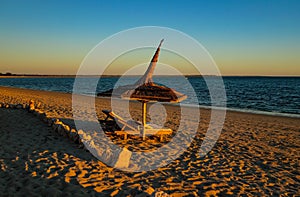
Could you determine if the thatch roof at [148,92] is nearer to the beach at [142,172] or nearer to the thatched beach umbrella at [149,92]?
the thatched beach umbrella at [149,92]

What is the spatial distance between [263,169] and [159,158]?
2752mm

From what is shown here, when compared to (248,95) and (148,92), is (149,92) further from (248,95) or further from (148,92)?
(248,95)

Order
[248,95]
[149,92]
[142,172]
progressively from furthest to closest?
[248,95], [149,92], [142,172]

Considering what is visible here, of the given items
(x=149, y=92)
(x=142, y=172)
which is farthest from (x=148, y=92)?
(x=142, y=172)

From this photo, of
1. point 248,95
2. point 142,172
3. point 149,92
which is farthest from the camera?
point 248,95

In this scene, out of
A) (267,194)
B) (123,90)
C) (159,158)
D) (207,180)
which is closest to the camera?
(267,194)

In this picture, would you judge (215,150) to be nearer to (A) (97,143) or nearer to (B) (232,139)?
(B) (232,139)

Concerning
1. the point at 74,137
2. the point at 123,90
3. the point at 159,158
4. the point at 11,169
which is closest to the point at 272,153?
the point at 159,158

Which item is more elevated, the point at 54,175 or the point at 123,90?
the point at 123,90

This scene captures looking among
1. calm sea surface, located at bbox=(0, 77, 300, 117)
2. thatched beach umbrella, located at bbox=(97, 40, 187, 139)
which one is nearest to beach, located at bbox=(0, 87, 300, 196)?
thatched beach umbrella, located at bbox=(97, 40, 187, 139)

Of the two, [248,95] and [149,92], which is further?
[248,95]

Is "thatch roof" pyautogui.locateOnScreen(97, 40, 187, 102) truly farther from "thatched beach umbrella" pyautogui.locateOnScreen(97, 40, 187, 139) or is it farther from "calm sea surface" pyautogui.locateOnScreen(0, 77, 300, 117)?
"calm sea surface" pyautogui.locateOnScreen(0, 77, 300, 117)

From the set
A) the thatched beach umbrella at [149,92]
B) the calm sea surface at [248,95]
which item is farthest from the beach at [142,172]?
the calm sea surface at [248,95]

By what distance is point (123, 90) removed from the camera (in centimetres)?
838
